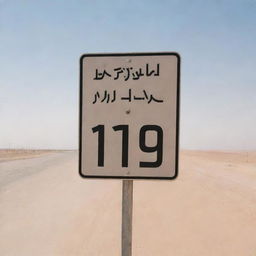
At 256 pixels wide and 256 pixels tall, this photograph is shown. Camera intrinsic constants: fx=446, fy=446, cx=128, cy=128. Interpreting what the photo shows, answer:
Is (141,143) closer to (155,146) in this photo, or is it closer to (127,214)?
(155,146)

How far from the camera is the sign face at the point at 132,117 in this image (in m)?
2.94

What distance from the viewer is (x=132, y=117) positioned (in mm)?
2953

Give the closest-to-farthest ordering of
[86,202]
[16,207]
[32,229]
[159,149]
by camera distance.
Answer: [159,149], [32,229], [16,207], [86,202]

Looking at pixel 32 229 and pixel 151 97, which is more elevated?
pixel 151 97

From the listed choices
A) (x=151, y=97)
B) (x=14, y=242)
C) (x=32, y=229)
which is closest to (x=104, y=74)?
(x=151, y=97)

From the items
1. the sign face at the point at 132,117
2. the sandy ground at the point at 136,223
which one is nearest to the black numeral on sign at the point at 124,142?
Answer: the sign face at the point at 132,117

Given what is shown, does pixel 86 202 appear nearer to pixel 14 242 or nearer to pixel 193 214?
pixel 193 214

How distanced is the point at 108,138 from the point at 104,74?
1.41ft

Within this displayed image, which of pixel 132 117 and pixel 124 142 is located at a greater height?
pixel 132 117

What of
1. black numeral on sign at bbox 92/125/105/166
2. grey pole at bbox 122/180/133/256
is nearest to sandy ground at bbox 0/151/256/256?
grey pole at bbox 122/180/133/256

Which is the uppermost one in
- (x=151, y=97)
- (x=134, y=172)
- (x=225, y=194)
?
(x=151, y=97)

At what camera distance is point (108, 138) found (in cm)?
298

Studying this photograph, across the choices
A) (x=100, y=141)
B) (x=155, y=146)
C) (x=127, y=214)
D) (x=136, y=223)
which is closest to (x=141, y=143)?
(x=155, y=146)

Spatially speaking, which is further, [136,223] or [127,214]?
→ [136,223]
